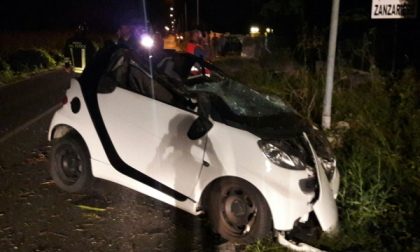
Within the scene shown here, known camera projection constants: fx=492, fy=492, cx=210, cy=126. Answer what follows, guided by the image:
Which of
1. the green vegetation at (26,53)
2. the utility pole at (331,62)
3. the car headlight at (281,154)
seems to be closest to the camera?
the car headlight at (281,154)

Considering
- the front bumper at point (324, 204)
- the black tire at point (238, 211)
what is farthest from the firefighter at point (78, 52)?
the front bumper at point (324, 204)

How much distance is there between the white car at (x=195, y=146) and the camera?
4016mm

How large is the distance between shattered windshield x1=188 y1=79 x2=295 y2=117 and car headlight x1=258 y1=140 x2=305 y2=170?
1.95ft

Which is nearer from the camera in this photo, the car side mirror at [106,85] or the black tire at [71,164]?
the car side mirror at [106,85]

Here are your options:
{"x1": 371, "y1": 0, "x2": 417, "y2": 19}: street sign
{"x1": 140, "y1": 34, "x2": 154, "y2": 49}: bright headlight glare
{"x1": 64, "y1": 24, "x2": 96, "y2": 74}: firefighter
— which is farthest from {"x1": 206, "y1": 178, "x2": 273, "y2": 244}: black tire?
{"x1": 64, "y1": 24, "x2": 96, "y2": 74}: firefighter

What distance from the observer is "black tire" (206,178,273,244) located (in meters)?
4.04

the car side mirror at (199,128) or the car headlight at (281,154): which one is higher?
the car side mirror at (199,128)

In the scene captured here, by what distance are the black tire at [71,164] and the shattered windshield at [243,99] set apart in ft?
4.28

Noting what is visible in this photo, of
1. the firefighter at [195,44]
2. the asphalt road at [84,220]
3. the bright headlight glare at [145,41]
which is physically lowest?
the asphalt road at [84,220]

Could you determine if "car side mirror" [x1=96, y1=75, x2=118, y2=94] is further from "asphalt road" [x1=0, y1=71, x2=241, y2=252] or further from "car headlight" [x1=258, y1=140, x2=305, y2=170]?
"car headlight" [x1=258, y1=140, x2=305, y2=170]

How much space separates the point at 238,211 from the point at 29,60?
58.3 feet

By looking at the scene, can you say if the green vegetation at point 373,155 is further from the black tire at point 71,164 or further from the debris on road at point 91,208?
the black tire at point 71,164

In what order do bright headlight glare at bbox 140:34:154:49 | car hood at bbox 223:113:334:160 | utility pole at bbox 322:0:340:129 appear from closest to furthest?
1. car hood at bbox 223:113:334:160
2. utility pole at bbox 322:0:340:129
3. bright headlight glare at bbox 140:34:154:49

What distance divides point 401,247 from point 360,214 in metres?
0.64
